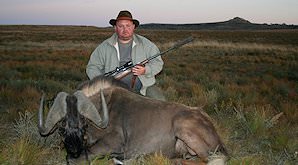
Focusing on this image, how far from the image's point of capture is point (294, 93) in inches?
411

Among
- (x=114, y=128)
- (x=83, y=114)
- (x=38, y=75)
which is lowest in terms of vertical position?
(x=38, y=75)

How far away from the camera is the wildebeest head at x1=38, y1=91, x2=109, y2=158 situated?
4.44 m

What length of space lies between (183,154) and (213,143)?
0.51 m

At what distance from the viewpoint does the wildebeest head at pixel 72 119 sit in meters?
4.44

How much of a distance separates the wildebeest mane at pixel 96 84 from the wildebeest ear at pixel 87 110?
70 cm

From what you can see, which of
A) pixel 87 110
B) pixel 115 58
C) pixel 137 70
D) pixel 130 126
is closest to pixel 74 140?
pixel 87 110

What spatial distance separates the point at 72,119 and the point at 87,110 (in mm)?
252

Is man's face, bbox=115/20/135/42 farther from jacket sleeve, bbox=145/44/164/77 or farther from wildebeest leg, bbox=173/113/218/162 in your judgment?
wildebeest leg, bbox=173/113/218/162

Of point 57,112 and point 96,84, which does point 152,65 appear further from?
point 57,112

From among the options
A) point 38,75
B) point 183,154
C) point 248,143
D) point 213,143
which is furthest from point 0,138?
point 38,75

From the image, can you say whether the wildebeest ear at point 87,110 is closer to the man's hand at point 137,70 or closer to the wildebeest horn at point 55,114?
the wildebeest horn at point 55,114

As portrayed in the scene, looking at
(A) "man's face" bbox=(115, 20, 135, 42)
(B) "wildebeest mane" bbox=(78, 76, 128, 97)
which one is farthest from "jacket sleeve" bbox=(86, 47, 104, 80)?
(B) "wildebeest mane" bbox=(78, 76, 128, 97)

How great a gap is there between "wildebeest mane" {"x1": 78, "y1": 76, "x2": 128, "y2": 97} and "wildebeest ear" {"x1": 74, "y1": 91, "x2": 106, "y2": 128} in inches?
27.5

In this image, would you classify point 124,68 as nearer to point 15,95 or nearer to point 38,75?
point 15,95
